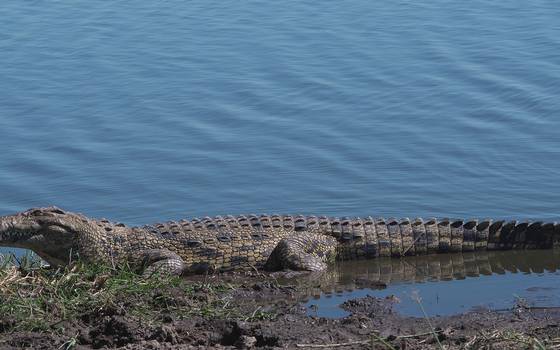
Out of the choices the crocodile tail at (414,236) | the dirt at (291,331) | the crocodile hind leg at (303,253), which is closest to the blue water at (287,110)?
the crocodile tail at (414,236)

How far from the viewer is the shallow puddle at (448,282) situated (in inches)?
324

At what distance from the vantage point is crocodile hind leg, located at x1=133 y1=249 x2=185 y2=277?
915 cm

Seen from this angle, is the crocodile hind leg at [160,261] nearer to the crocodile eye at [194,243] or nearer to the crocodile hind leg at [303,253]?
the crocodile eye at [194,243]

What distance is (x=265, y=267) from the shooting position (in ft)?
31.4

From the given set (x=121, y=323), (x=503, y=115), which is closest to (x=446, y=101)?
(x=503, y=115)

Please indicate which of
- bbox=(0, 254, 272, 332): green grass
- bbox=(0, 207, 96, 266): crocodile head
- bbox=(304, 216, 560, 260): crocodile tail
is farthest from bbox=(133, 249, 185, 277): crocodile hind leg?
bbox=(304, 216, 560, 260): crocodile tail

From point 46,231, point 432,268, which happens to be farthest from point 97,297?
point 432,268

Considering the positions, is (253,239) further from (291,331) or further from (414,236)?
(291,331)

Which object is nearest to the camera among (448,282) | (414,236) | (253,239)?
(448,282)

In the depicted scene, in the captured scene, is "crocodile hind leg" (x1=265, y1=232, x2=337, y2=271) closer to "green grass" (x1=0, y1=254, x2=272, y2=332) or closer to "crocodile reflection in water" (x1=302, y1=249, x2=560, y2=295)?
"crocodile reflection in water" (x1=302, y1=249, x2=560, y2=295)

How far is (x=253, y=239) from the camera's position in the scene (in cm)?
958

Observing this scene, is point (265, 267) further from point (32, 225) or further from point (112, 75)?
point (112, 75)

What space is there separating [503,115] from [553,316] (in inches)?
225

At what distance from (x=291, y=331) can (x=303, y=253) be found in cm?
229
